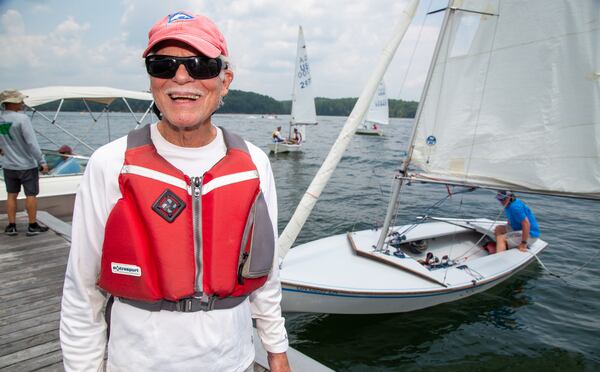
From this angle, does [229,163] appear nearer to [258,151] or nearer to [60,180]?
[258,151]

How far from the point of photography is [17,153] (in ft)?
16.6

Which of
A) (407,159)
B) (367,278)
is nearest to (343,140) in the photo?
(407,159)

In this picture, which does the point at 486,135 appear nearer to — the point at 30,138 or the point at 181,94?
the point at 181,94

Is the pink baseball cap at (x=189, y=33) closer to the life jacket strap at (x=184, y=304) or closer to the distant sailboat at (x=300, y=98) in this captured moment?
the life jacket strap at (x=184, y=304)

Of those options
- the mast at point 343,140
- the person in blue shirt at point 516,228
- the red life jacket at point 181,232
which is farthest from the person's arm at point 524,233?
the red life jacket at point 181,232

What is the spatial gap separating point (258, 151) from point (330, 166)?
3.89m

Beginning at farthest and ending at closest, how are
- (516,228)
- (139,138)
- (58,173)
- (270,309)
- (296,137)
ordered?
(296,137) → (58,173) → (516,228) → (270,309) → (139,138)

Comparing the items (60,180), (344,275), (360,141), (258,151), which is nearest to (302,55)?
(360,141)

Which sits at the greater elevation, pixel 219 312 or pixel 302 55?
pixel 302 55

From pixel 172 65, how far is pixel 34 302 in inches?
139

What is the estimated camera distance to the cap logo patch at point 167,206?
1.28m

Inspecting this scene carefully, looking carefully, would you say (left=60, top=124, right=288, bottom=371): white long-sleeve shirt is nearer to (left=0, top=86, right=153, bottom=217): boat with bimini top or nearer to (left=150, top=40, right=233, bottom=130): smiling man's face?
(left=150, top=40, right=233, bottom=130): smiling man's face

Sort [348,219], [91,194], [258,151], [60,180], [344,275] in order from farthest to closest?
[348,219], [60,180], [344,275], [258,151], [91,194]

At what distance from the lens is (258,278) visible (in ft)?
4.64
